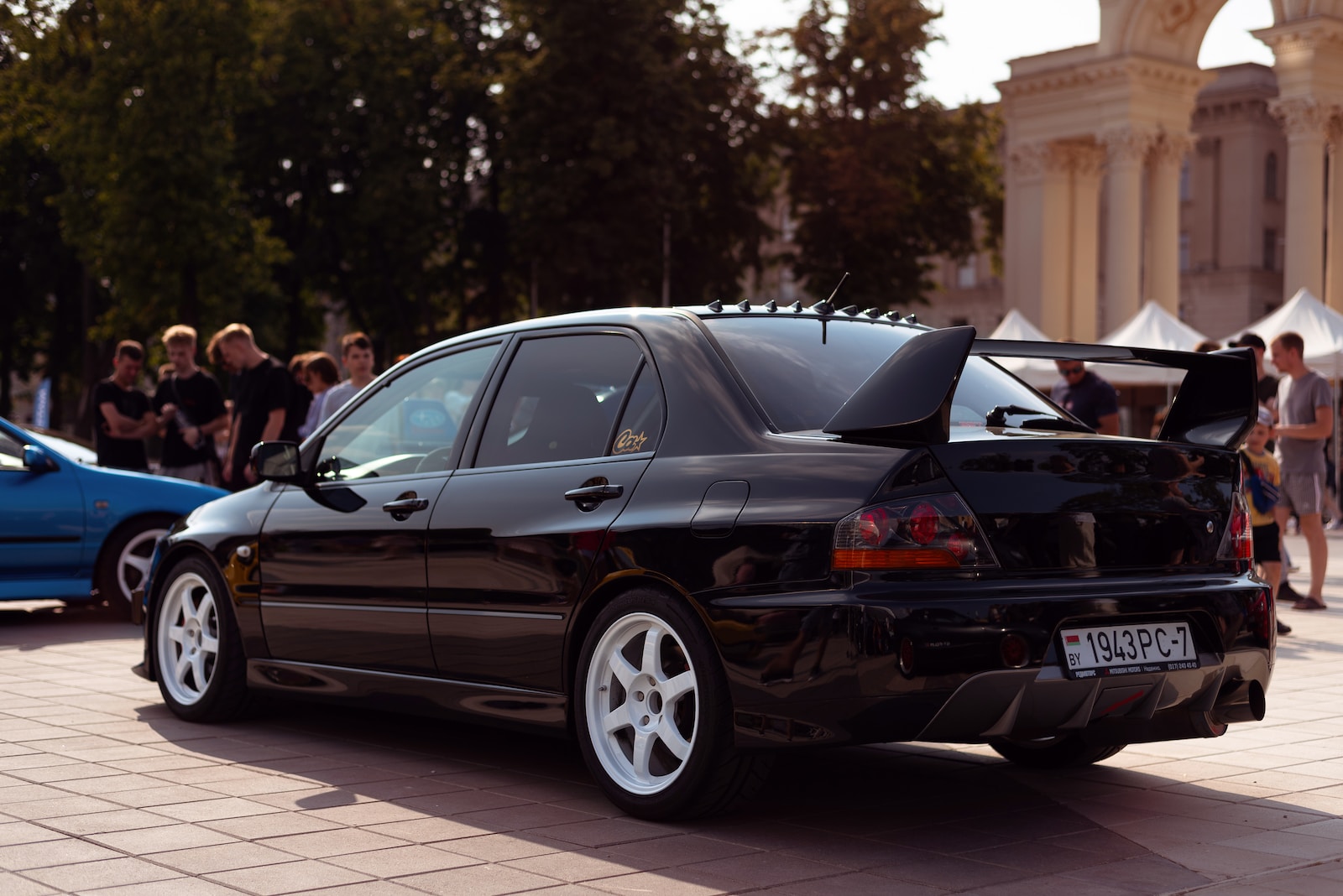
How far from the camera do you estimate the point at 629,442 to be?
554 centimetres

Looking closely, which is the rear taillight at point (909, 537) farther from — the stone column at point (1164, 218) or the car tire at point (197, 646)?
the stone column at point (1164, 218)

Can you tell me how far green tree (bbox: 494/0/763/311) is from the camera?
37.8 m

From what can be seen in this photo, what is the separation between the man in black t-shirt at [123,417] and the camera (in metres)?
13.3

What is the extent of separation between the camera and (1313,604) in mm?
13195

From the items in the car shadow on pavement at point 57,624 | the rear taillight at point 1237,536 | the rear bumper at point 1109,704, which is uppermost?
the rear taillight at point 1237,536

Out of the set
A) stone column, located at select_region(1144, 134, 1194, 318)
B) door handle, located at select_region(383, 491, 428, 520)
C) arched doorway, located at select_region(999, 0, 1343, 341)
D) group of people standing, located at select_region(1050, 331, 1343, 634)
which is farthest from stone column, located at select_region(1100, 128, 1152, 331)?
door handle, located at select_region(383, 491, 428, 520)

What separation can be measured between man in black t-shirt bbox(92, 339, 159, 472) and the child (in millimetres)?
8050

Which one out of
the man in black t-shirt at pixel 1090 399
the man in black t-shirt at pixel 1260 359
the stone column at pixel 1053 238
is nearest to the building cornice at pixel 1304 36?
the stone column at pixel 1053 238

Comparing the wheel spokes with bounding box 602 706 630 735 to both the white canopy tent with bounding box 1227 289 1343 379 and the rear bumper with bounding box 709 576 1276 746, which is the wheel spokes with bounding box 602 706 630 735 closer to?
the rear bumper with bounding box 709 576 1276 746

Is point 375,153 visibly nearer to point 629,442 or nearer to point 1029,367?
point 1029,367

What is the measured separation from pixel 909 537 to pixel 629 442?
1.19 metres

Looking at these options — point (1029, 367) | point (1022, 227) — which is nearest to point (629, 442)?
point (1029, 367)

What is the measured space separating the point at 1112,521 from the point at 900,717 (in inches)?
35.9

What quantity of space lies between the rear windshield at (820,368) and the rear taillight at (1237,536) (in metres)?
0.67
